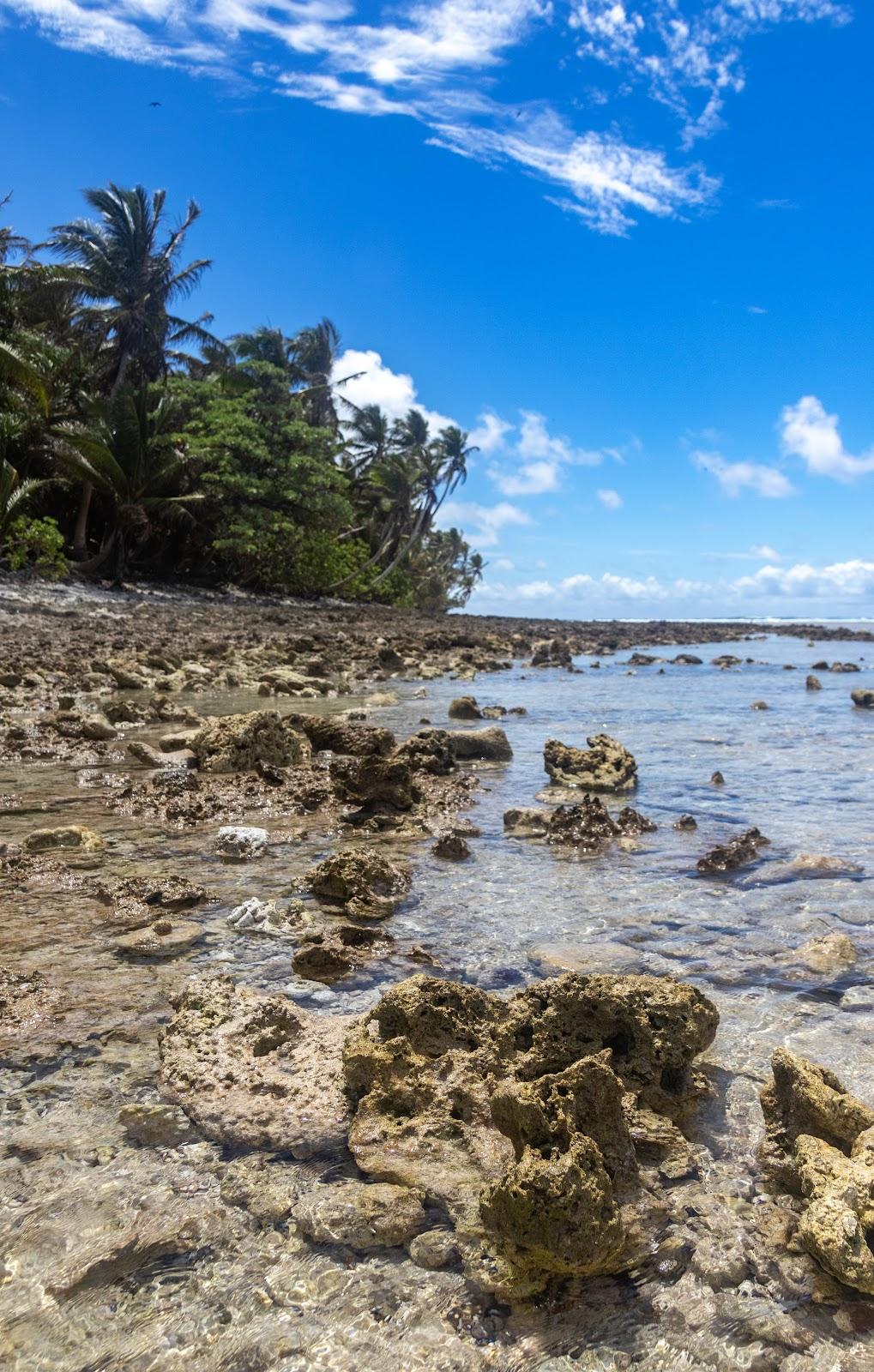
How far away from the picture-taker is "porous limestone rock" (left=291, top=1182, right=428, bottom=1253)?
90.7 inches

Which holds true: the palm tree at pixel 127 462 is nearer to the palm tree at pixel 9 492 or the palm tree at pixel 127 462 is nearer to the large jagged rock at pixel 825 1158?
the palm tree at pixel 9 492

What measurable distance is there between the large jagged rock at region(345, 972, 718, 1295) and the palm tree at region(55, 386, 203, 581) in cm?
3041

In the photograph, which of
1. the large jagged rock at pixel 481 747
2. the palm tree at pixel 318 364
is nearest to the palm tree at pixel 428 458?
the palm tree at pixel 318 364

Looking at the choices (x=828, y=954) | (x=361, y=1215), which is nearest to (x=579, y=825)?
(x=828, y=954)

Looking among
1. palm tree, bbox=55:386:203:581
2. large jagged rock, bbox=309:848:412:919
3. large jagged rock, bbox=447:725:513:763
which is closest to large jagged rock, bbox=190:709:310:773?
large jagged rock, bbox=447:725:513:763

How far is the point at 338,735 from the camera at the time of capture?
9.56m

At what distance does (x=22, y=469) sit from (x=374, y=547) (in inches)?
1006

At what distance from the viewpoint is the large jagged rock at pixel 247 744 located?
8.59m

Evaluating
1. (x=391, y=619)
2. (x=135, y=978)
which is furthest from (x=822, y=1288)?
(x=391, y=619)

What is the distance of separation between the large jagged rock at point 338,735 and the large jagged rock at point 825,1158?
20.9 ft

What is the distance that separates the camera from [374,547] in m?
54.4

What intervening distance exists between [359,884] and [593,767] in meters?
4.59

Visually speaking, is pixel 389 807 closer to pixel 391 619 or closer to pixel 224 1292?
pixel 224 1292

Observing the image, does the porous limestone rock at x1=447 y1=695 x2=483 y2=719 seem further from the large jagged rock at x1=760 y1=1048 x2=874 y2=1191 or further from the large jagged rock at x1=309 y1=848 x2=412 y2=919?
the large jagged rock at x1=760 y1=1048 x2=874 y2=1191
